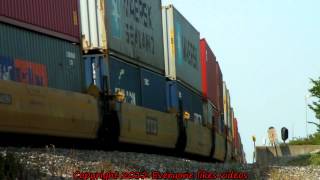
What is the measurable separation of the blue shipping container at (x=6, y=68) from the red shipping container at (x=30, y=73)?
0.14 m

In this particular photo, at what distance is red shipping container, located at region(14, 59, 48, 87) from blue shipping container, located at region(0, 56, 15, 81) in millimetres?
140

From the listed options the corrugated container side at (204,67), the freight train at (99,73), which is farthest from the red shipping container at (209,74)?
the freight train at (99,73)

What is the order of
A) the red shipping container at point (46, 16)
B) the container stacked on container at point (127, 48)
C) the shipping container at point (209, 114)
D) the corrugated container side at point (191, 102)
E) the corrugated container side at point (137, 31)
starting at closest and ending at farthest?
the red shipping container at point (46, 16) → the container stacked on container at point (127, 48) → the corrugated container side at point (137, 31) → the corrugated container side at point (191, 102) → the shipping container at point (209, 114)

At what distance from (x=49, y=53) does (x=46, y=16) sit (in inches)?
36.2

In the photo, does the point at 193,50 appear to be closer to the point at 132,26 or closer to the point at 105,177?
the point at 132,26

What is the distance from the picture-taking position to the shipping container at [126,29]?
17625 mm

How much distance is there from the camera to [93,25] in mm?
17688

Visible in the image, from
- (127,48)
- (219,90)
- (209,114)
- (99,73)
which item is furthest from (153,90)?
(219,90)

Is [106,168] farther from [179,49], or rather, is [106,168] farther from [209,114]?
[209,114]

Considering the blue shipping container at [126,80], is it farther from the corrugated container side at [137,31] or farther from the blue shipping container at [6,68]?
the blue shipping container at [6,68]

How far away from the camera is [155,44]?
22125mm

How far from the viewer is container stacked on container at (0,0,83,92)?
1412cm

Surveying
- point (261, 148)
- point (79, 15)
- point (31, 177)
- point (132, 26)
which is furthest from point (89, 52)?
point (261, 148)

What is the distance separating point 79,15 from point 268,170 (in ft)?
21.0
